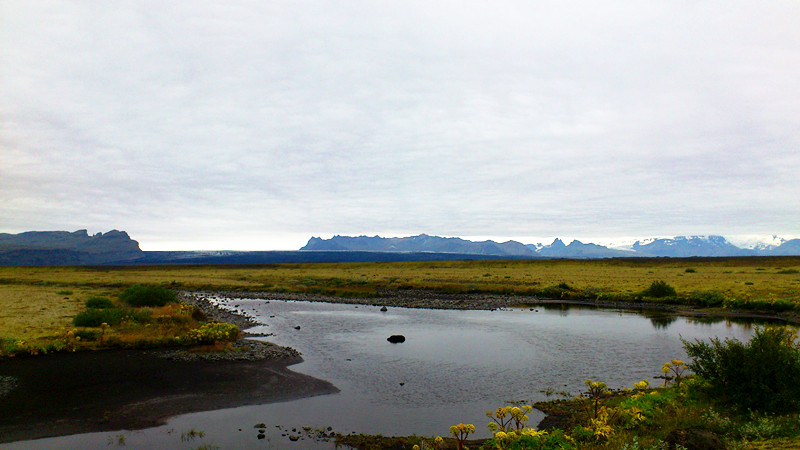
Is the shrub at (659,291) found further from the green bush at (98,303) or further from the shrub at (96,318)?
the green bush at (98,303)

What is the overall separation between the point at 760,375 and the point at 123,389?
24.6 meters

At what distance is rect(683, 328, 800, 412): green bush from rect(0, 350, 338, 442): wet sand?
15.5 m

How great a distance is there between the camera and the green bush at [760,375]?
14008mm

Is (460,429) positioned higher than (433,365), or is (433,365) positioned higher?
(460,429)

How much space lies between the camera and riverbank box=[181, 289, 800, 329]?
43.9 m

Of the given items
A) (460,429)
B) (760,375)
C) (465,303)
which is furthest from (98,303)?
(760,375)

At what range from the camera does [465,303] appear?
58156 millimetres

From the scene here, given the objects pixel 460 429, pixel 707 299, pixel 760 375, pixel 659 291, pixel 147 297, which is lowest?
pixel 147 297

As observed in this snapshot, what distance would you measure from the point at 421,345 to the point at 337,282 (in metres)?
56.7

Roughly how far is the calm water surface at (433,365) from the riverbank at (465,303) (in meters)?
4.43

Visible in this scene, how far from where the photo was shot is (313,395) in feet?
67.9

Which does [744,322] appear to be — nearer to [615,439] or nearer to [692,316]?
[692,316]

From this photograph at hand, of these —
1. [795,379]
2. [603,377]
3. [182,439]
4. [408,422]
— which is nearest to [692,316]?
[603,377]

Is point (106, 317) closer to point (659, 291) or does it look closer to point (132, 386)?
point (132, 386)
